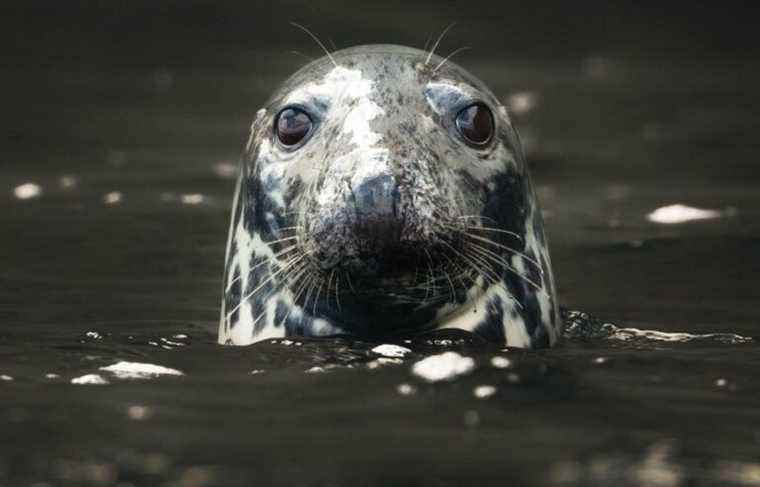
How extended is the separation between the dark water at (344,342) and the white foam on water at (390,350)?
2.0 inches

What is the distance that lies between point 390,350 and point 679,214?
503 cm

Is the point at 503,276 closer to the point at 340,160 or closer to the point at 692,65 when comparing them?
the point at 340,160

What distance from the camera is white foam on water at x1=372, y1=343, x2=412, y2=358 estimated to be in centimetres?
670

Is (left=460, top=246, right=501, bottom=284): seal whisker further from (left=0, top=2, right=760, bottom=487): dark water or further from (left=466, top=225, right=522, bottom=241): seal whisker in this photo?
(left=0, top=2, right=760, bottom=487): dark water

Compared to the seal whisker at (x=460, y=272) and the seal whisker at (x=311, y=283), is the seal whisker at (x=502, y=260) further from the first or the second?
the seal whisker at (x=311, y=283)

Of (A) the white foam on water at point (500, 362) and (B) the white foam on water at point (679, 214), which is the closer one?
(A) the white foam on water at point (500, 362)

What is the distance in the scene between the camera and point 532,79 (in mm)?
14812

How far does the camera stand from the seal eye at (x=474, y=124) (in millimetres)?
7098

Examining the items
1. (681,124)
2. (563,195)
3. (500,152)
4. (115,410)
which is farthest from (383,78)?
(681,124)

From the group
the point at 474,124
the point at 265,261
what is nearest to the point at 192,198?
the point at 265,261

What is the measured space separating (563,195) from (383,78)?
5.15 metres

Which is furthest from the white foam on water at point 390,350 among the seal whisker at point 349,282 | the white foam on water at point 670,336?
the white foam on water at point 670,336

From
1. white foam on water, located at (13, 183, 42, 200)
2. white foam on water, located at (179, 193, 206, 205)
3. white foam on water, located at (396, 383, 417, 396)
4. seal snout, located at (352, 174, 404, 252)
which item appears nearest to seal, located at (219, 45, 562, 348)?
seal snout, located at (352, 174, 404, 252)

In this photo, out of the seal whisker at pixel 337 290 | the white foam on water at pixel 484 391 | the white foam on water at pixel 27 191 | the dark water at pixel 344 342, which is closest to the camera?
the dark water at pixel 344 342
